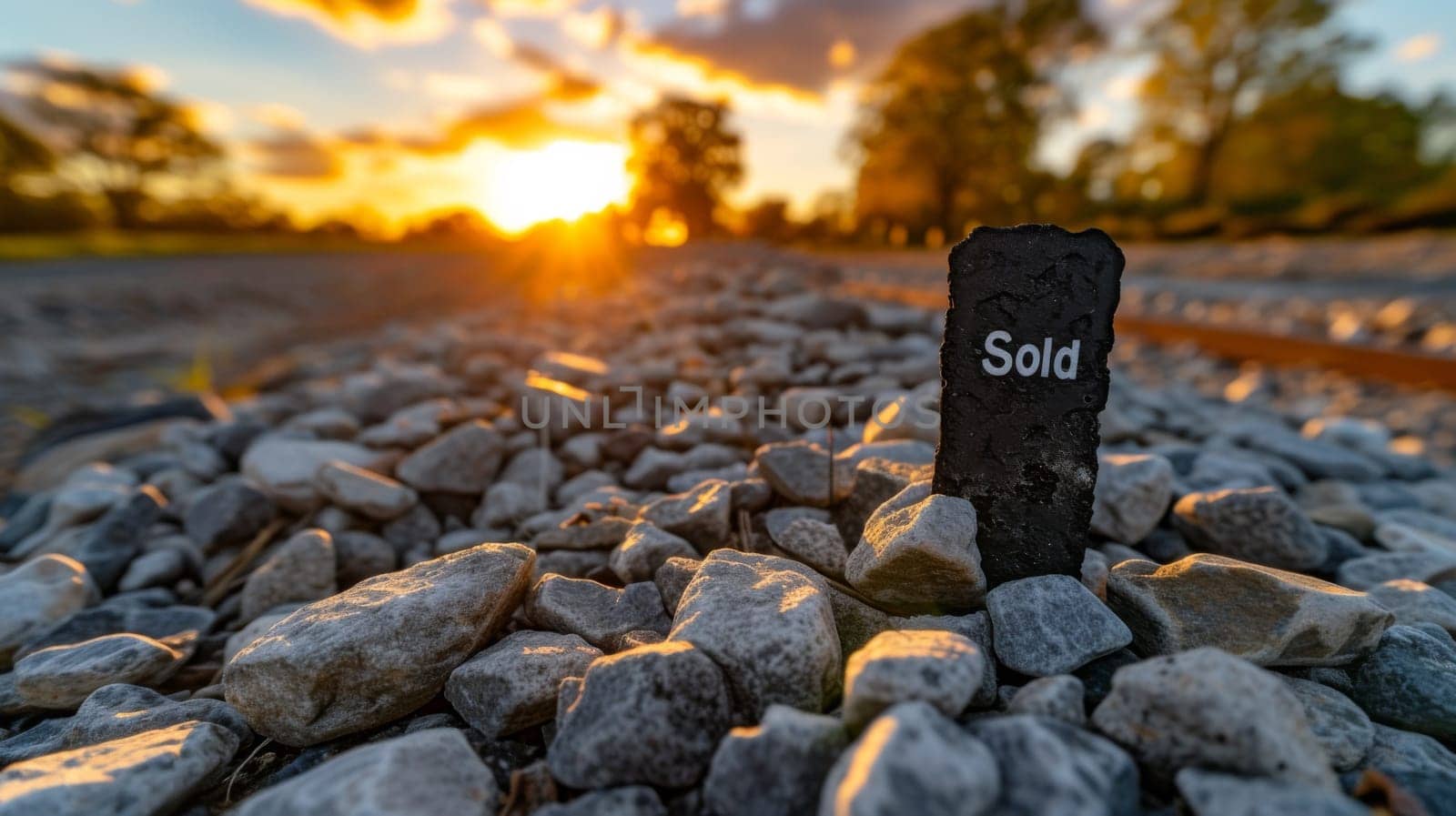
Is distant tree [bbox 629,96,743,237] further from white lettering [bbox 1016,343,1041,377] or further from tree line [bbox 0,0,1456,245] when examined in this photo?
white lettering [bbox 1016,343,1041,377]

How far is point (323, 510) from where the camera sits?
2.29m

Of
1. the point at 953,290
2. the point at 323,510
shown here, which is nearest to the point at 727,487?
the point at 953,290

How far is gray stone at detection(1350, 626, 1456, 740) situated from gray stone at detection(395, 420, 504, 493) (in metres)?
2.40

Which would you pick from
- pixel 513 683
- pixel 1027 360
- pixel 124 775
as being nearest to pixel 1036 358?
pixel 1027 360

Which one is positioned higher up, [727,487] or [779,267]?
[779,267]

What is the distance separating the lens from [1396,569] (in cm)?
181

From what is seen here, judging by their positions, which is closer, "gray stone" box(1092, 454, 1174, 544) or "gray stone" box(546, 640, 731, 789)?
"gray stone" box(546, 640, 731, 789)

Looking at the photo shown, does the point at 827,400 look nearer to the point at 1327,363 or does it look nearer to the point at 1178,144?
the point at 1327,363

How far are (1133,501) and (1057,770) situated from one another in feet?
4.08

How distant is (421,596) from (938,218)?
918 inches

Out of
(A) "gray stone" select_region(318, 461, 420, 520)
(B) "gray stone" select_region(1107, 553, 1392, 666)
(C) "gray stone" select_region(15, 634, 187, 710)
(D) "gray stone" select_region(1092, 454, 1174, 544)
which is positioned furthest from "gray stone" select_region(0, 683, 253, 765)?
(D) "gray stone" select_region(1092, 454, 1174, 544)

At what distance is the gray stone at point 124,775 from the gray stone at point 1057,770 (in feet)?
4.23

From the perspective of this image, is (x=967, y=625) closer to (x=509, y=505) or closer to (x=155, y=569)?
(x=509, y=505)

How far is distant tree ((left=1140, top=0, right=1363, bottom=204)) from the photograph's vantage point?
962 inches
